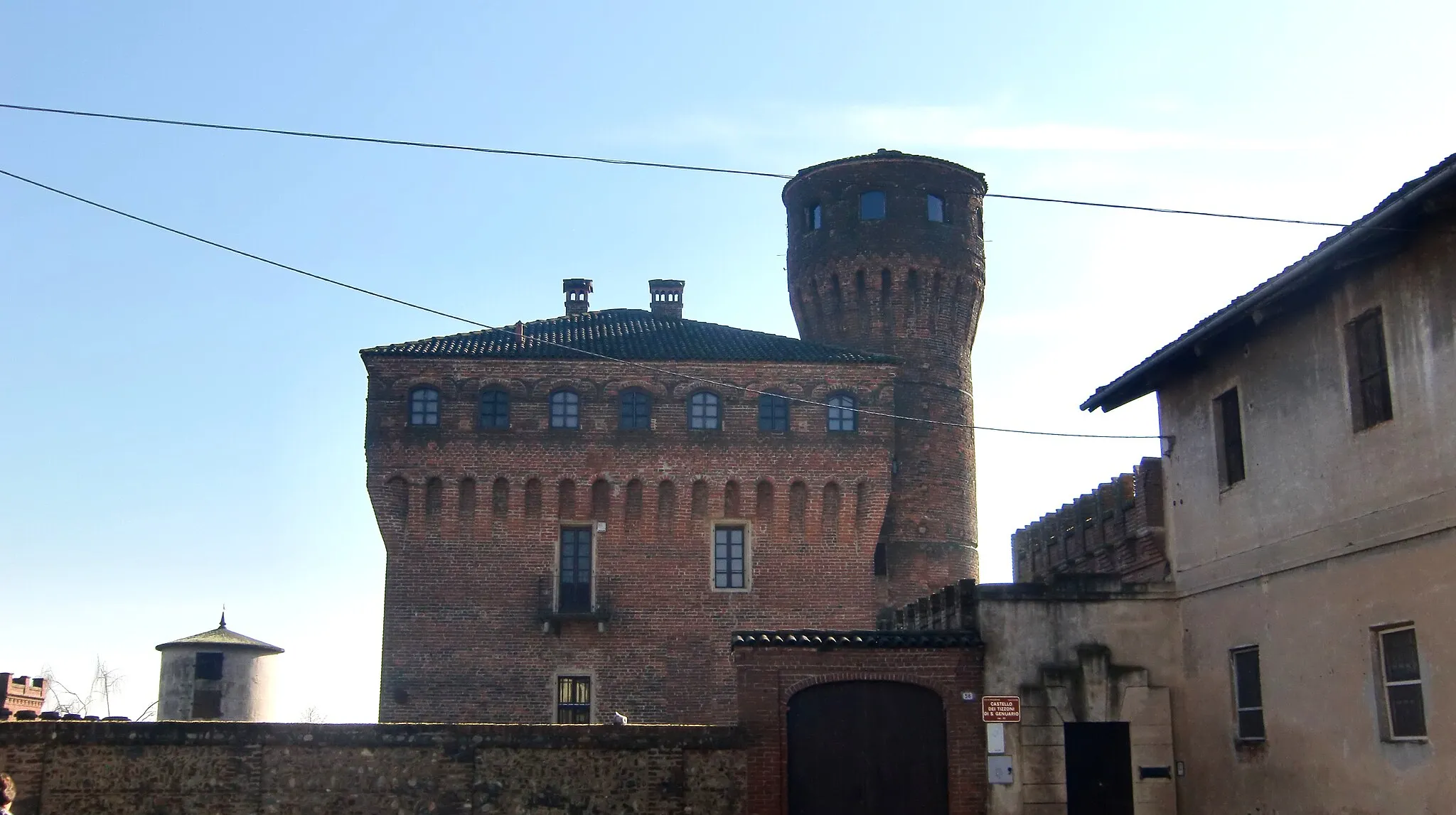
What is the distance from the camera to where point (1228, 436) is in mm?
17906

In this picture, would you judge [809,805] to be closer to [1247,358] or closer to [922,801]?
[922,801]

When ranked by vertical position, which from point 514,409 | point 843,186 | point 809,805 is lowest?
point 809,805

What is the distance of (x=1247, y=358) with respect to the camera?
1722cm

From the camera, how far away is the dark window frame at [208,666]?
3559cm

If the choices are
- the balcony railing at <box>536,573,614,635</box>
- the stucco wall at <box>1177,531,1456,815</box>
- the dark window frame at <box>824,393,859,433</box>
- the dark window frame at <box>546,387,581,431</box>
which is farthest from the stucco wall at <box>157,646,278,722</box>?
the stucco wall at <box>1177,531,1456,815</box>

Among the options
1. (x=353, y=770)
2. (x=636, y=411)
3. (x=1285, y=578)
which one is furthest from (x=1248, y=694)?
(x=636, y=411)

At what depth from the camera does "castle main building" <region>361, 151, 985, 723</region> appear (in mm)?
30000

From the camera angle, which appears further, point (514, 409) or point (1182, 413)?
point (514, 409)

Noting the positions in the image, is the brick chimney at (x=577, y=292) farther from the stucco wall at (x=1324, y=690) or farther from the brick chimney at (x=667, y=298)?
the stucco wall at (x=1324, y=690)

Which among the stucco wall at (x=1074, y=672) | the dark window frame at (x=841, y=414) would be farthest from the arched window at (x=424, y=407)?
the stucco wall at (x=1074, y=672)

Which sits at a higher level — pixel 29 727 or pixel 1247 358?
pixel 1247 358

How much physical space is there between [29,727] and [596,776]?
7.11 m

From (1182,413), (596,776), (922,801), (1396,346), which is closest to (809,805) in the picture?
(922,801)

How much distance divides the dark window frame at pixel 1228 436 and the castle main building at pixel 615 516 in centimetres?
1359
